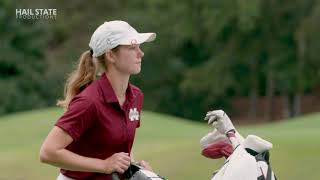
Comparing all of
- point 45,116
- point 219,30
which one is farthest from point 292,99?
point 45,116

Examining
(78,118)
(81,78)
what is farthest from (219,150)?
(81,78)

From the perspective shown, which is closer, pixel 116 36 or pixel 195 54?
pixel 116 36

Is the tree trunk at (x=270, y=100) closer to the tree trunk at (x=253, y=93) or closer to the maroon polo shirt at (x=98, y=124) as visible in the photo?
the tree trunk at (x=253, y=93)

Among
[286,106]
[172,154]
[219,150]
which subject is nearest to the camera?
[219,150]

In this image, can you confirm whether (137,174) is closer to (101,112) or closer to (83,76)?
(101,112)

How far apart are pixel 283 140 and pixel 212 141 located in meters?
7.75

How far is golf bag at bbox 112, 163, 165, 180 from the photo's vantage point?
3678mm

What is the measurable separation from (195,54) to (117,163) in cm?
4889

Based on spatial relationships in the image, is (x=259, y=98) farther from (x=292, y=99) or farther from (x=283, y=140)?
(x=283, y=140)

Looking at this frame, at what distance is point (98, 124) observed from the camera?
3945mm

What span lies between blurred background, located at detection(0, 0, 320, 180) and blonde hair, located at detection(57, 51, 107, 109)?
35.1 m

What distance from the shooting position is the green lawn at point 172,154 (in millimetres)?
10203

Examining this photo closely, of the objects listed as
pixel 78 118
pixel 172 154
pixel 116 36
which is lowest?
pixel 172 154

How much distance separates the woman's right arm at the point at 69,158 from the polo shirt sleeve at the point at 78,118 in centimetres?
3
